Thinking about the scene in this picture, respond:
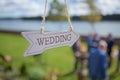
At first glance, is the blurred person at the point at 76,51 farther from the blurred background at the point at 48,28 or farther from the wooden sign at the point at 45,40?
the wooden sign at the point at 45,40

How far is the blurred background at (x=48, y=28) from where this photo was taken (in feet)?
4.37

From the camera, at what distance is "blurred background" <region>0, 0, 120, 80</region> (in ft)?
4.37

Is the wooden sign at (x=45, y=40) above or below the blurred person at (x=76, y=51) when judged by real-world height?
above

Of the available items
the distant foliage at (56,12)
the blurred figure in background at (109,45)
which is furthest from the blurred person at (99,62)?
the distant foliage at (56,12)

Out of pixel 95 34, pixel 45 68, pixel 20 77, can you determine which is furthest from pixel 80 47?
Result: pixel 20 77

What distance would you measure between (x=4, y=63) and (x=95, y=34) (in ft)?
1.53

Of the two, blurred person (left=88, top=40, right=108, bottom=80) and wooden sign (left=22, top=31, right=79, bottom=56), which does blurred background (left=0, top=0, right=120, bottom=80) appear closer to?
blurred person (left=88, top=40, right=108, bottom=80)

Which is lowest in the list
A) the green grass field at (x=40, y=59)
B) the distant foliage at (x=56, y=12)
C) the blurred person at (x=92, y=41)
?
the green grass field at (x=40, y=59)

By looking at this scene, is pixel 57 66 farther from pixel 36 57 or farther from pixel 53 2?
pixel 53 2

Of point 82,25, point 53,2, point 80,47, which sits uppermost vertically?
point 53,2

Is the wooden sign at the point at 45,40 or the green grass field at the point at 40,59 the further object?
the green grass field at the point at 40,59

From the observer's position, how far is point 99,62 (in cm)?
135

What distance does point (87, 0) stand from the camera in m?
1.34

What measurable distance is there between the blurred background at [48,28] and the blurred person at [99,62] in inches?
1.4
